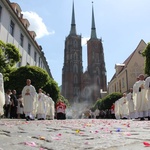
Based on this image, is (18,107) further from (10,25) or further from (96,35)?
(96,35)

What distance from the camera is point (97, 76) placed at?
94.5 meters

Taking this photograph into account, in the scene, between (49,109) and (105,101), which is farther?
(105,101)

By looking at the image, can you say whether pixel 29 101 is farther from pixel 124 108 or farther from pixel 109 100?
pixel 109 100

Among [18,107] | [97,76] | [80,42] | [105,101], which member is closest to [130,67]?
[105,101]

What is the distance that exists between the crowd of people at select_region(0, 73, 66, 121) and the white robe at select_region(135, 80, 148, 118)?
566cm

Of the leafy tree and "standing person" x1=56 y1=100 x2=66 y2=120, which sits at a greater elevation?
the leafy tree

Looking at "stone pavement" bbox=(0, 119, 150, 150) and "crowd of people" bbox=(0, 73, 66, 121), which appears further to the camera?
"crowd of people" bbox=(0, 73, 66, 121)

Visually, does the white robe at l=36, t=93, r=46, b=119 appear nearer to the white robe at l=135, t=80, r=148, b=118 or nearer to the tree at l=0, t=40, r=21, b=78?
the tree at l=0, t=40, r=21, b=78

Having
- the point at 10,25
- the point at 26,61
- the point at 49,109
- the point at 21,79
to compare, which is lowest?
the point at 49,109

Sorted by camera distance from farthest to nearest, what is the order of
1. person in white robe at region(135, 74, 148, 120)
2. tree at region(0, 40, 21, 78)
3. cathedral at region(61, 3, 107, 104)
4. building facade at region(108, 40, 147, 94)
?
1. cathedral at region(61, 3, 107, 104)
2. building facade at region(108, 40, 147, 94)
3. tree at region(0, 40, 21, 78)
4. person in white robe at region(135, 74, 148, 120)

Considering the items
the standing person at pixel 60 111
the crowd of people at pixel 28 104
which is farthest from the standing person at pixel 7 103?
the standing person at pixel 60 111

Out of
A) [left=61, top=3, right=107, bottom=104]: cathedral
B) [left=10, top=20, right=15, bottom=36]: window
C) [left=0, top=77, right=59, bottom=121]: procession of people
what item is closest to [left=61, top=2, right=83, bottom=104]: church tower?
[left=61, top=3, right=107, bottom=104]: cathedral

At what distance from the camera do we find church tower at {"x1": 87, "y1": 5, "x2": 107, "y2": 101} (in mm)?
93812

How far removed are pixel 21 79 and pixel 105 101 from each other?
2596 centimetres
